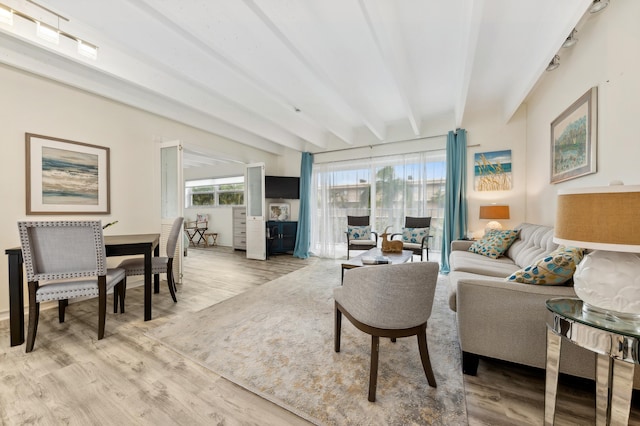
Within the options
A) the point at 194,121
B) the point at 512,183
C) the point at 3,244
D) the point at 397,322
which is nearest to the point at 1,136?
the point at 3,244

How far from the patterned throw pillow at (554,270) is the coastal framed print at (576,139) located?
3.69ft

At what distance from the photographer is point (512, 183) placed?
155 inches

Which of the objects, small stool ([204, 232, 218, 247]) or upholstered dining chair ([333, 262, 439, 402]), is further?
small stool ([204, 232, 218, 247])

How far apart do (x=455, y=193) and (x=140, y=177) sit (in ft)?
16.0

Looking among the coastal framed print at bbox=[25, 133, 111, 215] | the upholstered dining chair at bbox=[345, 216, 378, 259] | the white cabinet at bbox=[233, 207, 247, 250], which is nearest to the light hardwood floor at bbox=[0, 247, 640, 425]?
the coastal framed print at bbox=[25, 133, 111, 215]

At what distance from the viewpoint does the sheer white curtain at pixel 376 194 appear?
4.54m

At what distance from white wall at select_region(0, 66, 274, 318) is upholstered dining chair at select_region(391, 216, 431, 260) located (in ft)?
12.8

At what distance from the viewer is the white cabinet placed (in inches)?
244

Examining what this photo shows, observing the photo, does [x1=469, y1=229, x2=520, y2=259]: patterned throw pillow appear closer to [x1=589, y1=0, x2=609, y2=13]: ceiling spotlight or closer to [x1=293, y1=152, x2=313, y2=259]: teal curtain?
[x1=589, y1=0, x2=609, y2=13]: ceiling spotlight

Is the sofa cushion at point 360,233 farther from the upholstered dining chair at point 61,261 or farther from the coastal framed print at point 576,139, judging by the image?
the upholstered dining chair at point 61,261

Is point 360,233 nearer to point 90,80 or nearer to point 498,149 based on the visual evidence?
point 498,149

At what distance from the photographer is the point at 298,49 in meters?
2.23

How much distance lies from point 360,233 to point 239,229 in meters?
3.21

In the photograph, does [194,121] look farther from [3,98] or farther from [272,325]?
[272,325]
